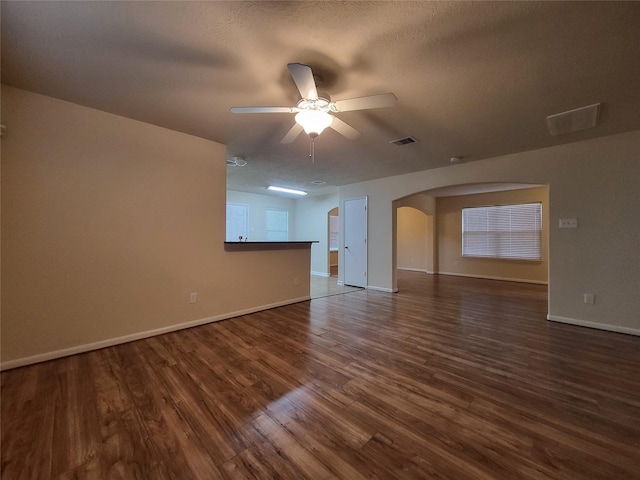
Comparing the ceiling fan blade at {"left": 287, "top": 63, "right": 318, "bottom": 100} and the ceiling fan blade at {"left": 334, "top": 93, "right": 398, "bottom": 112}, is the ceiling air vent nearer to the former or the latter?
the ceiling fan blade at {"left": 334, "top": 93, "right": 398, "bottom": 112}

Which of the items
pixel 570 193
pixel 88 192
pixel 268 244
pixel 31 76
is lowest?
pixel 268 244

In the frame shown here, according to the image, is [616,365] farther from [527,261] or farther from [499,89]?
[527,261]

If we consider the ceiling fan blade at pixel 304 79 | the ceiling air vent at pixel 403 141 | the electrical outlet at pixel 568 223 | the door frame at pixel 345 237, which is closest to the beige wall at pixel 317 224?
the door frame at pixel 345 237

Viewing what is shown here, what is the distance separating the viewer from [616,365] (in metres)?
2.25

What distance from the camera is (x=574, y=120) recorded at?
2.66 metres

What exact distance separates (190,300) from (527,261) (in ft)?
24.8

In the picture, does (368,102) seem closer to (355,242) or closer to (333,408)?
(333,408)

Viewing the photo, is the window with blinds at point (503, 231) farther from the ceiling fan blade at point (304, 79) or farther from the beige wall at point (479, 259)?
the ceiling fan blade at point (304, 79)

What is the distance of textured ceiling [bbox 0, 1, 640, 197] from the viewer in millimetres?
1456

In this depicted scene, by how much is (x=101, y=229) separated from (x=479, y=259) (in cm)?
822

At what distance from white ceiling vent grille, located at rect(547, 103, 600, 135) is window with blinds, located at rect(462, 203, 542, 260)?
4185mm

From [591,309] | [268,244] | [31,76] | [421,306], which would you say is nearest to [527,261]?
[591,309]

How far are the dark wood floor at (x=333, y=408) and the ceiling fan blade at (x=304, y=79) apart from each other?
2.16m

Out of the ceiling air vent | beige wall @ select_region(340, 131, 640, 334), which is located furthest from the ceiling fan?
beige wall @ select_region(340, 131, 640, 334)
